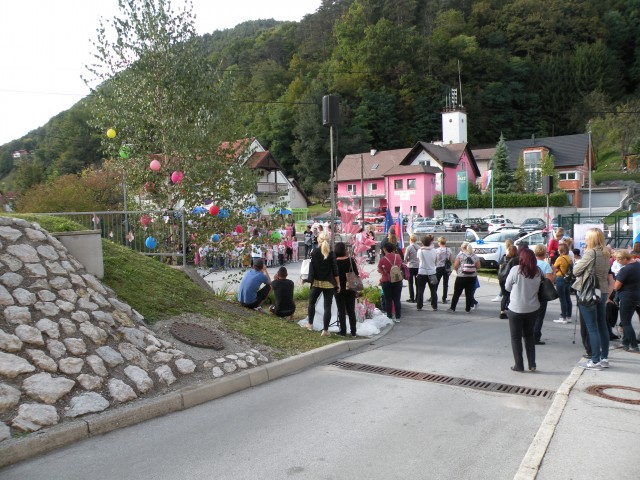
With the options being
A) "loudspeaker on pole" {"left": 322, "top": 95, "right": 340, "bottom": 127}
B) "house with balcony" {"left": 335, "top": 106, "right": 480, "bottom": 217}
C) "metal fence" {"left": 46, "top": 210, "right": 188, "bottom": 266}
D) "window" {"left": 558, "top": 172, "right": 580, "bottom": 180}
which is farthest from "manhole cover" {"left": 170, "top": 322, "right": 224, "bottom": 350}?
"window" {"left": 558, "top": 172, "right": 580, "bottom": 180}

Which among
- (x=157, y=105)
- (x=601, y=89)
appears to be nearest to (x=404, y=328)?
(x=157, y=105)

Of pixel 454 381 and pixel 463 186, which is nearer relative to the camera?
pixel 454 381

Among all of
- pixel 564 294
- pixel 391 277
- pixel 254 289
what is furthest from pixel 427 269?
pixel 254 289

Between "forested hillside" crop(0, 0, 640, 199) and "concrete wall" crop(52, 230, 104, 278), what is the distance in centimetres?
7177

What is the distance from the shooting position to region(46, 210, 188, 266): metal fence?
11234 millimetres

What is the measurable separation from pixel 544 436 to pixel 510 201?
2096 inches

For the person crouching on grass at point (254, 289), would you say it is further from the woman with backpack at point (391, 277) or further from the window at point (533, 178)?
the window at point (533, 178)

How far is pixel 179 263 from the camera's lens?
12156 mm

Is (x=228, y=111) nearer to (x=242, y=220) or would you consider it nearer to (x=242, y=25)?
(x=242, y=220)

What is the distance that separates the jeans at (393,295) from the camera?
11.8 meters

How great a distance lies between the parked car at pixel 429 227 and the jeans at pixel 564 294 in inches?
1015

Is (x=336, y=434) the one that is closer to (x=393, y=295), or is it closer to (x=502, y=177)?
(x=393, y=295)

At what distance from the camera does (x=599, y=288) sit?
7.56 meters

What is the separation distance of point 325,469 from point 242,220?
360 inches
